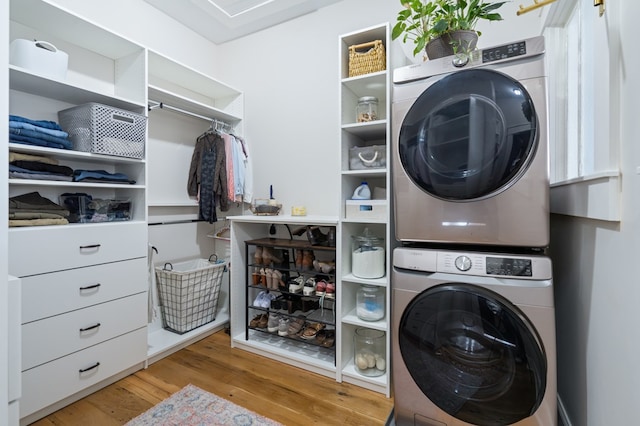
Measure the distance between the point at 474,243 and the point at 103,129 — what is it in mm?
1980

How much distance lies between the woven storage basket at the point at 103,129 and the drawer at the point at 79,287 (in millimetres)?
669

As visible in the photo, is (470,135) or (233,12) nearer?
(470,135)

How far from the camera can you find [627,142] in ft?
2.76

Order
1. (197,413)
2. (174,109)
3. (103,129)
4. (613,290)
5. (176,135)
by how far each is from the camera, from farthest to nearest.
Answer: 1. (176,135)
2. (174,109)
3. (103,129)
4. (197,413)
5. (613,290)

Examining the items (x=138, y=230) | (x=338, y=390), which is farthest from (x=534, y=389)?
(x=138, y=230)

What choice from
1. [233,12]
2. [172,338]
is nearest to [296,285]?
[172,338]

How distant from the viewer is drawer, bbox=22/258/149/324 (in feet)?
4.64

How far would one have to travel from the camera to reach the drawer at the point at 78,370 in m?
1.39

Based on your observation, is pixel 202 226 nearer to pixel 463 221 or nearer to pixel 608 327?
pixel 463 221

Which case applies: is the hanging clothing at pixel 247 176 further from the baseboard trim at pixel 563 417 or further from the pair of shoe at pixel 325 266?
the baseboard trim at pixel 563 417

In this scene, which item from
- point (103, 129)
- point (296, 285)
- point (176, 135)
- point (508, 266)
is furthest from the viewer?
point (176, 135)

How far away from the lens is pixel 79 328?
1.58m

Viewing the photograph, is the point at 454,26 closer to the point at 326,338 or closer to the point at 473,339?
the point at 473,339

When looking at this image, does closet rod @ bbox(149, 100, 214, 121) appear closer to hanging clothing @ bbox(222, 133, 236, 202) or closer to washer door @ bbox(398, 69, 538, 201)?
hanging clothing @ bbox(222, 133, 236, 202)
